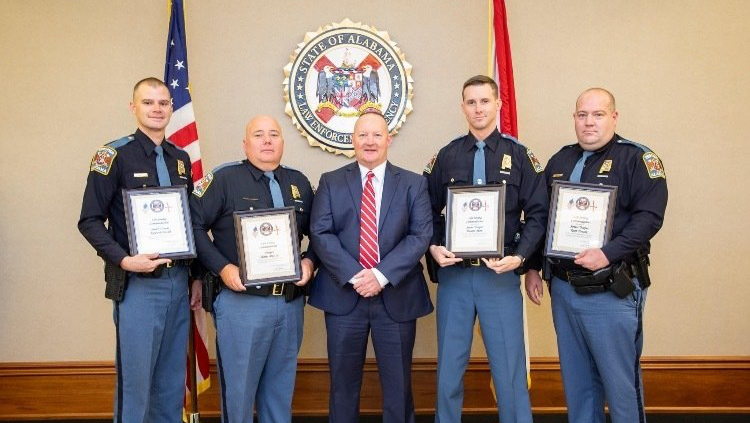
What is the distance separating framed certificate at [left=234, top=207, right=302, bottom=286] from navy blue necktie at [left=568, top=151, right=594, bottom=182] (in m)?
1.38

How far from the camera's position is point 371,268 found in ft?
8.87

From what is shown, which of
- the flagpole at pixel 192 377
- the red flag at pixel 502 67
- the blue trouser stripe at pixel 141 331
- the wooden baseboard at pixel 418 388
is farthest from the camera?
the wooden baseboard at pixel 418 388

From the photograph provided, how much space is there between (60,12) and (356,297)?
2811 millimetres

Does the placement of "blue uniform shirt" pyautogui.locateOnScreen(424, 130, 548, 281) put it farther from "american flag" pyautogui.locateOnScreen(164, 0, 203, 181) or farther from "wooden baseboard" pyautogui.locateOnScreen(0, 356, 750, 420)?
"american flag" pyautogui.locateOnScreen(164, 0, 203, 181)

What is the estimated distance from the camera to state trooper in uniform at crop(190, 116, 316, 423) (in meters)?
2.66

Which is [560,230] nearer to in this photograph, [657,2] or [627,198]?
[627,198]

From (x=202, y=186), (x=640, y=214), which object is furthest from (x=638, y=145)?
(x=202, y=186)

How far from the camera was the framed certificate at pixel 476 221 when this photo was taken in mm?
2656

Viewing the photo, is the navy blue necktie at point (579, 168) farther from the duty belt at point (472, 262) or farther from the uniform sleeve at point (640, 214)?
the duty belt at point (472, 262)

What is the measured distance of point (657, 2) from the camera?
370 centimetres

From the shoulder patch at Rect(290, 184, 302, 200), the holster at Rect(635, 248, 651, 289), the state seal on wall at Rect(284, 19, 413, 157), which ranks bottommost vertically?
the holster at Rect(635, 248, 651, 289)

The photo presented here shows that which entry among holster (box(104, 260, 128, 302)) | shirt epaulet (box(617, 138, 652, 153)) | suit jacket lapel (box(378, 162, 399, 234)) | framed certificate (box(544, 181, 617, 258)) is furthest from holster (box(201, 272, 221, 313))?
shirt epaulet (box(617, 138, 652, 153))

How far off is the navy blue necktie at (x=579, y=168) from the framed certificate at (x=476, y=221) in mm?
422

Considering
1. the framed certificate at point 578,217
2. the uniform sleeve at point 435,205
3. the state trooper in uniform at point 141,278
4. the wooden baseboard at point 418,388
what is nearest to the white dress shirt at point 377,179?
the uniform sleeve at point 435,205
